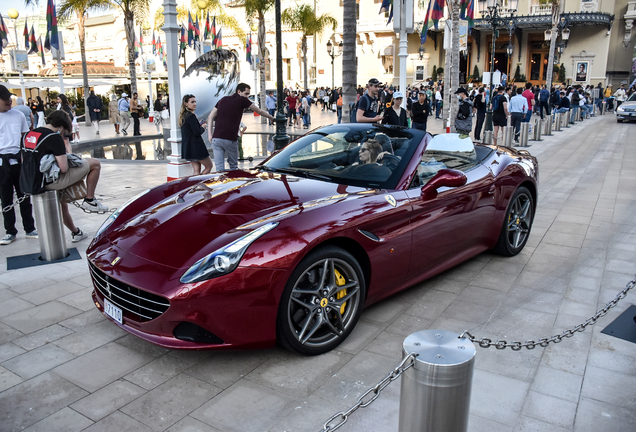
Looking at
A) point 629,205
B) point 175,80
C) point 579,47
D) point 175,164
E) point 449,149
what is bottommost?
point 629,205

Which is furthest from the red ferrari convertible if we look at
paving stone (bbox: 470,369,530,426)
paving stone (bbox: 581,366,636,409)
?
paving stone (bbox: 581,366,636,409)

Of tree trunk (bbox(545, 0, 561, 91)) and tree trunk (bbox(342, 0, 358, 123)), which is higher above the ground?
tree trunk (bbox(545, 0, 561, 91))

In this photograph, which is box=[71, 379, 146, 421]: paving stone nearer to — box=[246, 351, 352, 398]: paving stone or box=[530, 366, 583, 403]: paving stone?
box=[246, 351, 352, 398]: paving stone

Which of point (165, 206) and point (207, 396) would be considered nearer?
point (207, 396)

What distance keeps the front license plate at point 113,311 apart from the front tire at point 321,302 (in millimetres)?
1016

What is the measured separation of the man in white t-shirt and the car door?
4.60m

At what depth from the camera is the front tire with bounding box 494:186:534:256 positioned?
5297 millimetres

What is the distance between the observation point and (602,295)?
4543 millimetres

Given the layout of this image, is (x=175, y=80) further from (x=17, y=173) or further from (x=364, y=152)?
(x=364, y=152)

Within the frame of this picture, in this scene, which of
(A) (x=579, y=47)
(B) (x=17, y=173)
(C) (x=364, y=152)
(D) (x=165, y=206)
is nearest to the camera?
(D) (x=165, y=206)

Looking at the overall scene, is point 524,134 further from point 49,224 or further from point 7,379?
point 7,379

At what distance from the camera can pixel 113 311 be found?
10.9ft

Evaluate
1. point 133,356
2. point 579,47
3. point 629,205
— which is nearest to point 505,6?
point 579,47

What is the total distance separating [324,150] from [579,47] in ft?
166
